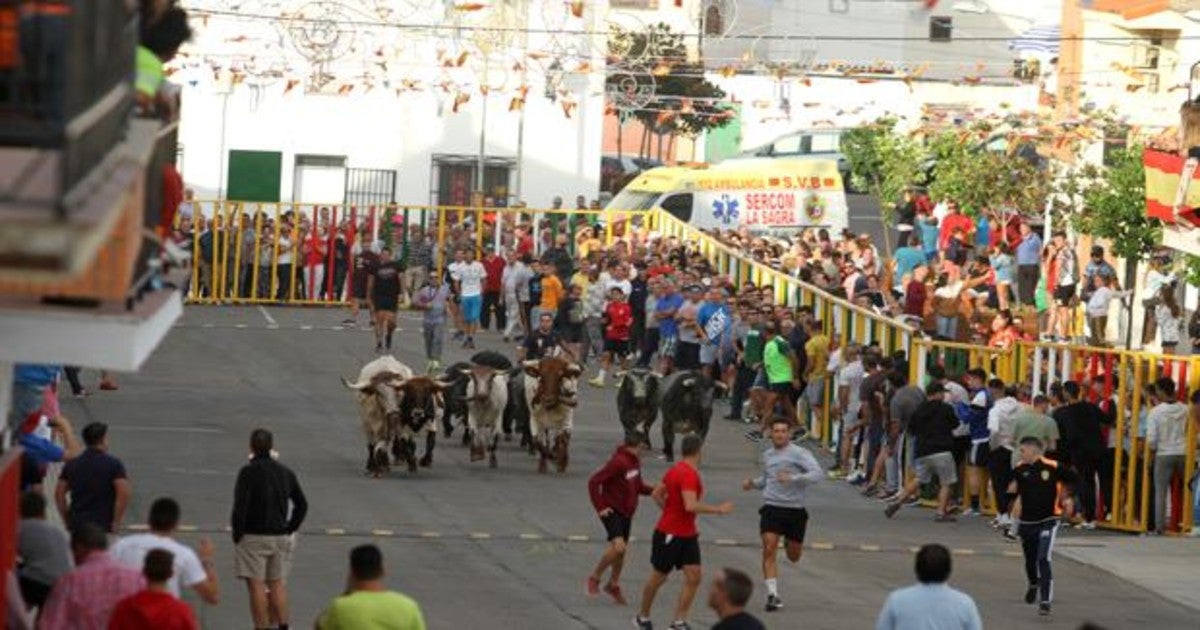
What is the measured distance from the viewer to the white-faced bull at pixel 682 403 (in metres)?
→ 34.1

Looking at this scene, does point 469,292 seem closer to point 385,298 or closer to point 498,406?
point 385,298

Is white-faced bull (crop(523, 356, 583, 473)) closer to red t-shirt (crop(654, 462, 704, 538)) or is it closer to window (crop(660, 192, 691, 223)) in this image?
red t-shirt (crop(654, 462, 704, 538))

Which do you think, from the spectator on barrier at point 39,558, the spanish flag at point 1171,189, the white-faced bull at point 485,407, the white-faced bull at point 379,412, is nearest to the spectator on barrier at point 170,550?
the spectator on barrier at point 39,558

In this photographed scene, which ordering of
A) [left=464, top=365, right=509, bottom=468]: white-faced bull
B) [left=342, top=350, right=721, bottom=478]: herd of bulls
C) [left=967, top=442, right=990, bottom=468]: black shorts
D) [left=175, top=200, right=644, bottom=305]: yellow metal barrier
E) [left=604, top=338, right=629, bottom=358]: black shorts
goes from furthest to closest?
[left=175, top=200, right=644, bottom=305]: yellow metal barrier
[left=604, top=338, right=629, bottom=358]: black shorts
[left=464, top=365, right=509, bottom=468]: white-faced bull
[left=967, top=442, right=990, bottom=468]: black shorts
[left=342, top=350, right=721, bottom=478]: herd of bulls

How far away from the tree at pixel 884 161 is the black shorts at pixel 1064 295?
561 inches

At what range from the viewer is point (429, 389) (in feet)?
103

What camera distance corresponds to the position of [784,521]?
23.9m

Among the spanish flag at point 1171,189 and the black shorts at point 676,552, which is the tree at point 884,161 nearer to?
the spanish flag at point 1171,189

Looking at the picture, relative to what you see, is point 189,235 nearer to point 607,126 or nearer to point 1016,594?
point 1016,594

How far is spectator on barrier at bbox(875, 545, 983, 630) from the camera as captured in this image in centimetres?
1498

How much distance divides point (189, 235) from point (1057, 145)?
49.7 feet

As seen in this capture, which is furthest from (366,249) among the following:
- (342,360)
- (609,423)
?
(609,423)

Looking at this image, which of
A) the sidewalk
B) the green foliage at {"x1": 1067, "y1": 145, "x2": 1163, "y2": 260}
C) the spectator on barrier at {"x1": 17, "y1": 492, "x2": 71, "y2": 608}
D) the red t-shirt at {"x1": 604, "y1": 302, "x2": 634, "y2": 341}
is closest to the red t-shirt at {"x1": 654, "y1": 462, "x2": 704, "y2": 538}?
the sidewalk

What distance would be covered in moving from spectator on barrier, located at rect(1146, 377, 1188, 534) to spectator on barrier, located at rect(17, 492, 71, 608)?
15.9 metres
